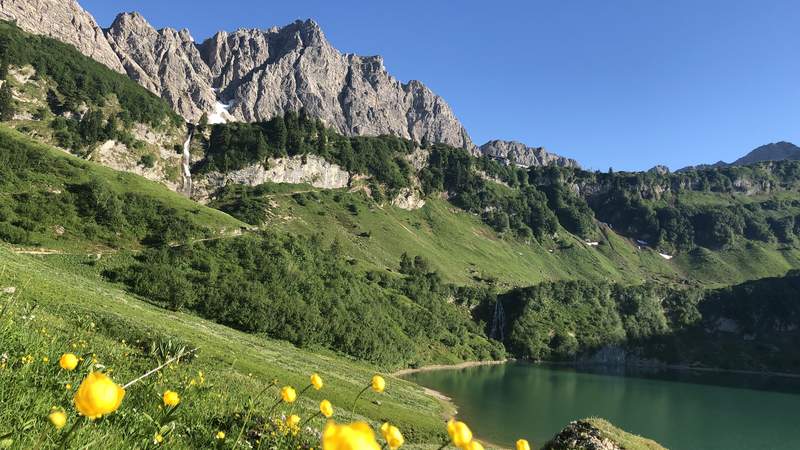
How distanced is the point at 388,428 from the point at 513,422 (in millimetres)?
75109

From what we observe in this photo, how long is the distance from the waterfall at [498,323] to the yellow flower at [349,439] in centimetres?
18385

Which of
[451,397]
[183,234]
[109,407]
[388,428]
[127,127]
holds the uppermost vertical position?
[127,127]

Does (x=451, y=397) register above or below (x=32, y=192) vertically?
below

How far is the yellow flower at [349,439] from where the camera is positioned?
1.87 metres

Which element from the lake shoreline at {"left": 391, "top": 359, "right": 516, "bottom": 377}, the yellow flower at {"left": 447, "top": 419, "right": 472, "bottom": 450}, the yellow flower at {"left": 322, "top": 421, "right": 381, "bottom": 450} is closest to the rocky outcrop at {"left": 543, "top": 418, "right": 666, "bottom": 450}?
the yellow flower at {"left": 447, "top": 419, "right": 472, "bottom": 450}

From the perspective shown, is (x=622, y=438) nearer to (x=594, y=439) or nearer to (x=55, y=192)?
(x=594, y=439)

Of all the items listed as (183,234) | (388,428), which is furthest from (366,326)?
(388,428)

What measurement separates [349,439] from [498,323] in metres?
189

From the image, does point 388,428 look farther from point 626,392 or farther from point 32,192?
point 626,392

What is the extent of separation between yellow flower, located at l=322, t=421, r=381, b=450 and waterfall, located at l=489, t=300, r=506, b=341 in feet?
603

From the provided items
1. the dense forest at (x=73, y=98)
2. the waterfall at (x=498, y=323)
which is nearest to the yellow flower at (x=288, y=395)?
the dense forest at (x=73, y=98)

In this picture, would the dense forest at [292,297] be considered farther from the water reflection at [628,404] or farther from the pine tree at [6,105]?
the pine tree at [6,105]

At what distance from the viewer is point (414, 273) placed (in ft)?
584

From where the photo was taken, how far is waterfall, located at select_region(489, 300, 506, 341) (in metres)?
179
